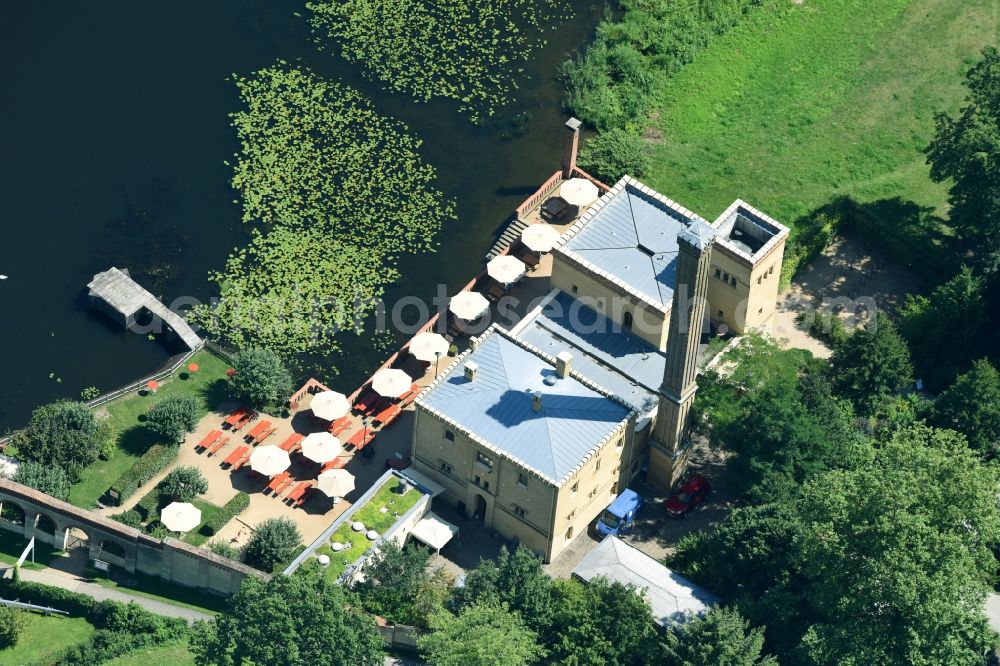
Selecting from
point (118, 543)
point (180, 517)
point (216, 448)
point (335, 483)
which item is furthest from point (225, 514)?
point (335, 483)

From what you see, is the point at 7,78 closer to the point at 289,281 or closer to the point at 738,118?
the point at 289,281

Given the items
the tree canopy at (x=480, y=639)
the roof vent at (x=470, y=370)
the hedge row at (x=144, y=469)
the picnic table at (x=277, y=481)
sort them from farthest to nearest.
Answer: the picnic table at (x=277, y=481) → the hedge row at (x=144, y=469) → the roof vent at (x=470, y=370) → the tree canopy at (x=480, y=639)

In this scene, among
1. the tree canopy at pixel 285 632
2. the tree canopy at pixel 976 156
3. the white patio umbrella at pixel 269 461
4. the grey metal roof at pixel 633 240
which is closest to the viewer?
the tree canopy at pixel 285 632

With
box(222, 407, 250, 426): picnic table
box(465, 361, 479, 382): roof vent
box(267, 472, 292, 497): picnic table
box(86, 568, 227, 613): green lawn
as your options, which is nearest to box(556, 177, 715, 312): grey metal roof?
box(465, 361, 479, 382): roof vent

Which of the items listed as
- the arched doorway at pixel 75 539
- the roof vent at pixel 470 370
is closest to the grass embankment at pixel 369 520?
the roof vent at pixel 470 370

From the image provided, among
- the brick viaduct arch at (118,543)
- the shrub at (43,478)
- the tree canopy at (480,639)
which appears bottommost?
the tree canopy at (480,639)

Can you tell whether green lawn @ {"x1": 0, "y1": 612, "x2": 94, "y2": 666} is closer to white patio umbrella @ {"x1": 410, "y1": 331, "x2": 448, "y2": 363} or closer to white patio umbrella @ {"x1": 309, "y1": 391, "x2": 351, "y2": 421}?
white patio umbrella @ {"x1": 309, "y1": 391, "x2": 351, "y2": 421}

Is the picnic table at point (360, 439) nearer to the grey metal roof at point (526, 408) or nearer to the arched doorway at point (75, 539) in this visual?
the grey metal roof at point (526, 408)
